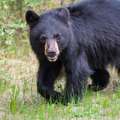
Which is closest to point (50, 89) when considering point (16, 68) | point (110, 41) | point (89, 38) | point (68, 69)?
point (68, 69)

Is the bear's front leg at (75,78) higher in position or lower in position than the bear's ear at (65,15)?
lower

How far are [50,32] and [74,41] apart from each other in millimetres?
528

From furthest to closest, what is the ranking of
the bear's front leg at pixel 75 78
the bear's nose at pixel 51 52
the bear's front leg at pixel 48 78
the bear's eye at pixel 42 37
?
the bear's front leg at pixel 48 78 < the bear's front leg at pixel 75 78 < the bear's eye at pixel 42 37 < the bear's nose at pixel 51 52

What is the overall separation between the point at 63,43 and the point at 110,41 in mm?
1108

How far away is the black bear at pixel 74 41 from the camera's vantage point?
3498mm

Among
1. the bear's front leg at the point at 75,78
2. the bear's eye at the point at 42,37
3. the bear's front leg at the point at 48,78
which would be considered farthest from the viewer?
the bear's front leg at the point at 48,78

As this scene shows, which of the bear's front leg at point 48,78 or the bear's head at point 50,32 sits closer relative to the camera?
the bear's head at point 50,32

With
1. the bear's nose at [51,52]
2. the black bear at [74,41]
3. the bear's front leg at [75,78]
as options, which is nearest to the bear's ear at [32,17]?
the black bear at [74,41]

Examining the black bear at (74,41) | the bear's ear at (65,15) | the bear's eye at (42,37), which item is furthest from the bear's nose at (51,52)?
the bear's ear at (65,15)

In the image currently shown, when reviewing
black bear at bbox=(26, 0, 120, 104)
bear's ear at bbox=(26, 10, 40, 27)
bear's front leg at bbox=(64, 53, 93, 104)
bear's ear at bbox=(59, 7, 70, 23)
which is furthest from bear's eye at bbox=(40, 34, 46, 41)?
bear's front leg at bbox=(64, 53, 93, 104)

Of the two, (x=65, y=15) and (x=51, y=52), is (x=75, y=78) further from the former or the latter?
(x=65, y=15)

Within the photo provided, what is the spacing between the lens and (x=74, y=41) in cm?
369

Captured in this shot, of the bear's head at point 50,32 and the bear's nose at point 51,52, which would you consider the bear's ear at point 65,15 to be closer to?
the bear's head at point 50,32

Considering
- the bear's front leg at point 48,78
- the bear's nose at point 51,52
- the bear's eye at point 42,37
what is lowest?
the bear's front leg at point 48,78
